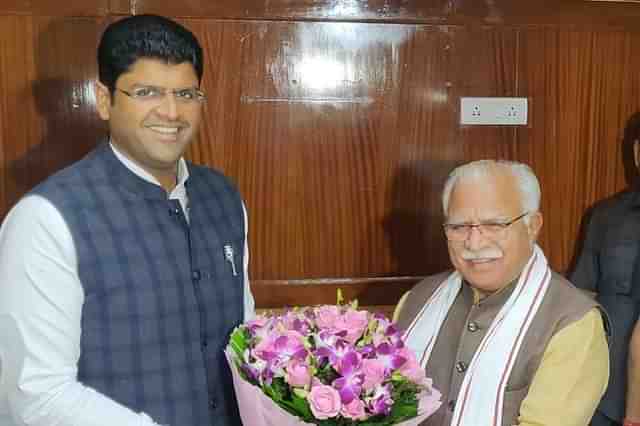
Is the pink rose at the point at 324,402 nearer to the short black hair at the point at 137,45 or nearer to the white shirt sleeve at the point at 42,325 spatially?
the white shirt sleeve at the point at 42,325

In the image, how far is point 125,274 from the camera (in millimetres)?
1490

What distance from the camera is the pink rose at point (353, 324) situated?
4.67ft

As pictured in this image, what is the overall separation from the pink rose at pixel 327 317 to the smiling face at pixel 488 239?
474mm

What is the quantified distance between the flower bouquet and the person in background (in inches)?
48.9

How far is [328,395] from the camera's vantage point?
4.23ft

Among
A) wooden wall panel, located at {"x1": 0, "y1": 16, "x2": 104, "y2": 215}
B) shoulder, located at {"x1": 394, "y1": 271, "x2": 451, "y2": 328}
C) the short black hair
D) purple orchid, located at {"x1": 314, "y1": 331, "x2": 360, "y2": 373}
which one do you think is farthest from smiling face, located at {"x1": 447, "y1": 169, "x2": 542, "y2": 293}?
wooden wall panel, located at {"x1": 0, "y1": 16, "x2": 104, "y2": 215}

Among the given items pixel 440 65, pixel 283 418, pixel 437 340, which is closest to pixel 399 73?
pixel 440 65

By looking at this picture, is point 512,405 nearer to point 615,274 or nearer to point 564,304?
point 564,304

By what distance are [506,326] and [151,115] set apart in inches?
37.5

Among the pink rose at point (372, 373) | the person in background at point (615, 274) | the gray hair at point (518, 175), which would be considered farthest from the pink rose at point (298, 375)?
the person in background at point (615, 274)

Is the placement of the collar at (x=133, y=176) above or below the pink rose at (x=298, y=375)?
above

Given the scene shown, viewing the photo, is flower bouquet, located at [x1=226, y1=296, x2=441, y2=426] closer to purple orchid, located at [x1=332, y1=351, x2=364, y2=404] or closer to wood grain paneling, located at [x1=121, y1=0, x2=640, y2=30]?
purple orchid, located at [x1=332, y1=351, x2=364, y2=404]

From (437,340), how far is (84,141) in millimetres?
1394

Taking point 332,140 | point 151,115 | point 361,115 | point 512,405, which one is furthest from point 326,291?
point 151,115
